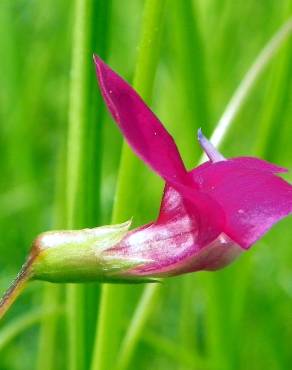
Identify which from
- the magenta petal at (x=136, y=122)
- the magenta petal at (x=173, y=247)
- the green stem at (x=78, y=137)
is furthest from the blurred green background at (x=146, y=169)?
the magenta petal at (x=136, y=122)

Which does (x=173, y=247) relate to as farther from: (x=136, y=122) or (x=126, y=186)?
(x=126, y=186)

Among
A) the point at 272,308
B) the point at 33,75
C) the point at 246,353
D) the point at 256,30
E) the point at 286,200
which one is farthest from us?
the point at 256,30

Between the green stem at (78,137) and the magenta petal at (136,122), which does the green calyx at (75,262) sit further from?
the green stem at (78,137)

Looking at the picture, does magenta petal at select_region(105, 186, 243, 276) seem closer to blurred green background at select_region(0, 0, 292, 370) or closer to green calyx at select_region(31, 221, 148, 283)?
green calyx at select_region(31, 221, 148, 283)

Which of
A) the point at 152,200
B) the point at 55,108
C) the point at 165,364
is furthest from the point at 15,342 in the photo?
the point at 55,108

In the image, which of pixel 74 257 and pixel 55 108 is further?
pixel 55 108

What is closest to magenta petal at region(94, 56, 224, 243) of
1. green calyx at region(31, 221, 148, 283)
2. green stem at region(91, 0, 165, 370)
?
green calyx at region(31, 221, 148, 283)

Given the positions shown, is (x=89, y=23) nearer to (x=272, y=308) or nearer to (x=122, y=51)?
(x=272, y=308)
